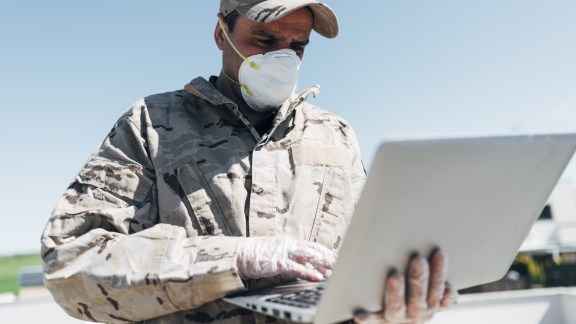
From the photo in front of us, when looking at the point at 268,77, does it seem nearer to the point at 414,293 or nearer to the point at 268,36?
the point at 268,36

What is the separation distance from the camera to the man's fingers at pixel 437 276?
0.97 meters

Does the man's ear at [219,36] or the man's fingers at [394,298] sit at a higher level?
the man's ear at [219,36]

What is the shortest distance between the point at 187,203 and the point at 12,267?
2148 centimetres

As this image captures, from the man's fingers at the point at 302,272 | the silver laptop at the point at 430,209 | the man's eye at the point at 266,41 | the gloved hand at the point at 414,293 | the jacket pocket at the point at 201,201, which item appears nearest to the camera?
the silver laptop at the point at 430,209

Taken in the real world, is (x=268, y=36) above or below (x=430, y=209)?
above

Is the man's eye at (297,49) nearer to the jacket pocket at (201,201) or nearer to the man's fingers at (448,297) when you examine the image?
the jacket pocket at (201,201)

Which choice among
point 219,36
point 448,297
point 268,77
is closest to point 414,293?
point 448,297

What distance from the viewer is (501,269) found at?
1292 mm

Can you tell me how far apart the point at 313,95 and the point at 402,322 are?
109 cm

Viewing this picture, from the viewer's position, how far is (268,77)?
1.81 metres

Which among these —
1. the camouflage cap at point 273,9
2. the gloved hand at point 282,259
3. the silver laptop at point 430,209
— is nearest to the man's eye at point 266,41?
the camouflage cap at point 273,9

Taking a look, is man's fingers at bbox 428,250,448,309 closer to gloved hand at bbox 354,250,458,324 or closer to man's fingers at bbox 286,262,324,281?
gloved hand at bbox 354,250,458,324

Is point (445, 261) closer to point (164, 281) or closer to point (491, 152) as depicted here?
point (491, 152)

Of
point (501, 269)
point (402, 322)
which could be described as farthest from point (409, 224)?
point (501, 269)
